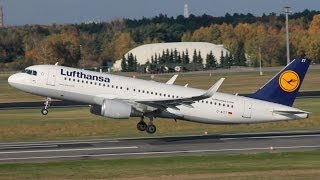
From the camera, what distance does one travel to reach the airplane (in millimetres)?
56250

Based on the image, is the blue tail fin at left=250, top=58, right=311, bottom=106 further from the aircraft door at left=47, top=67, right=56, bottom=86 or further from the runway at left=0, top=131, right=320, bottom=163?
the aircraft door at left=47, top=67, right=56, bottom=86

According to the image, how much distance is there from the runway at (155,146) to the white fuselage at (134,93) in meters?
1.54

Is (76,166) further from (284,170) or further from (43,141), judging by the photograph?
(43,141)

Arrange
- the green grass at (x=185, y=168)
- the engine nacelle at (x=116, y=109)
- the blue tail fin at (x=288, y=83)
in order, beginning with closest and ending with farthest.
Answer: the green grass at (x=185, y=168) < the engine nacelle at (x=116, y=109) < the blue tail fin at (x=288, y=83)

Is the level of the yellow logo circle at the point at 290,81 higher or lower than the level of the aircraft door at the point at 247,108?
higher

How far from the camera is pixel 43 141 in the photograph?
59.3m

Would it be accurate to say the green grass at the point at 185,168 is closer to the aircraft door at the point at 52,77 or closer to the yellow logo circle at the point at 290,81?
the yellow logo circle at the point at 290,81

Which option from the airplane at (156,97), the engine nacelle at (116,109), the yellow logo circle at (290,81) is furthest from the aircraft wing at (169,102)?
the yellow logo circle at (290,81)

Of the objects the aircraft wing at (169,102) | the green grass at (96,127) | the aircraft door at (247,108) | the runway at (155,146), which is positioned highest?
the aircraft wing at (169,102)

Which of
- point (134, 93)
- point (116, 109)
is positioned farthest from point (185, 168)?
point (134, 93)

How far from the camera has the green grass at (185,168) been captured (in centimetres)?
4000

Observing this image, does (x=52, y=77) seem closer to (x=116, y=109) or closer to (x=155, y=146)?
(x=116, y=109)

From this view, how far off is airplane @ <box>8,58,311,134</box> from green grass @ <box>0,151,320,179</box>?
938 cm

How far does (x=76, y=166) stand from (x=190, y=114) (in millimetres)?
15842
